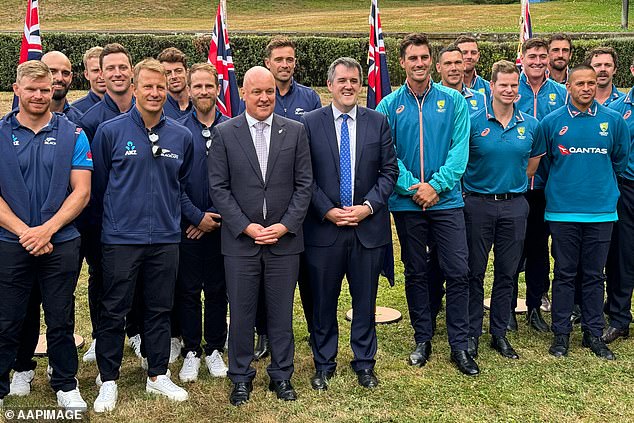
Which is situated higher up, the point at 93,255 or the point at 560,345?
the point at 93,255

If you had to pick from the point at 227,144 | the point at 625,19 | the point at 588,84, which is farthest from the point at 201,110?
the point at 625,19

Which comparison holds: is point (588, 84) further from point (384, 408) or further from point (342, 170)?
point (384, 408)

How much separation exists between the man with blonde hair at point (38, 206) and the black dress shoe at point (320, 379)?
1.64 metres

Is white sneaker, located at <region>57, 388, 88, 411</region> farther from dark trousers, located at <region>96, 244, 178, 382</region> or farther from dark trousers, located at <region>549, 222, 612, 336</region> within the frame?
dark trousers, located at <region>549, 222, 612, 336</region>

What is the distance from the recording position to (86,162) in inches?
214

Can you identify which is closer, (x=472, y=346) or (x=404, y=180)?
(x=404, y=180)

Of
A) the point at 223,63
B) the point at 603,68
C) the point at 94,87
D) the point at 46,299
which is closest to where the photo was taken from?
the point at 46,299

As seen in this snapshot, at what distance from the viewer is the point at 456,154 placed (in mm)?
6152

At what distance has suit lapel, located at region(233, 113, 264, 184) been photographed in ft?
18.3

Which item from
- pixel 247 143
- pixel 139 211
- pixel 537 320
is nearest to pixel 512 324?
pixel 537 320

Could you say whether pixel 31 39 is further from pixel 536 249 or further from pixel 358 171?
pixel 536 249

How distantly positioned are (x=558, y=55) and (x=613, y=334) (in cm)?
267

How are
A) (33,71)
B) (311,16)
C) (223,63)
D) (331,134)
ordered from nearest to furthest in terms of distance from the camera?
(33,71) → (331,134) → (223,63) → (311,16)

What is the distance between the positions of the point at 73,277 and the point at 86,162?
0.78 meters
